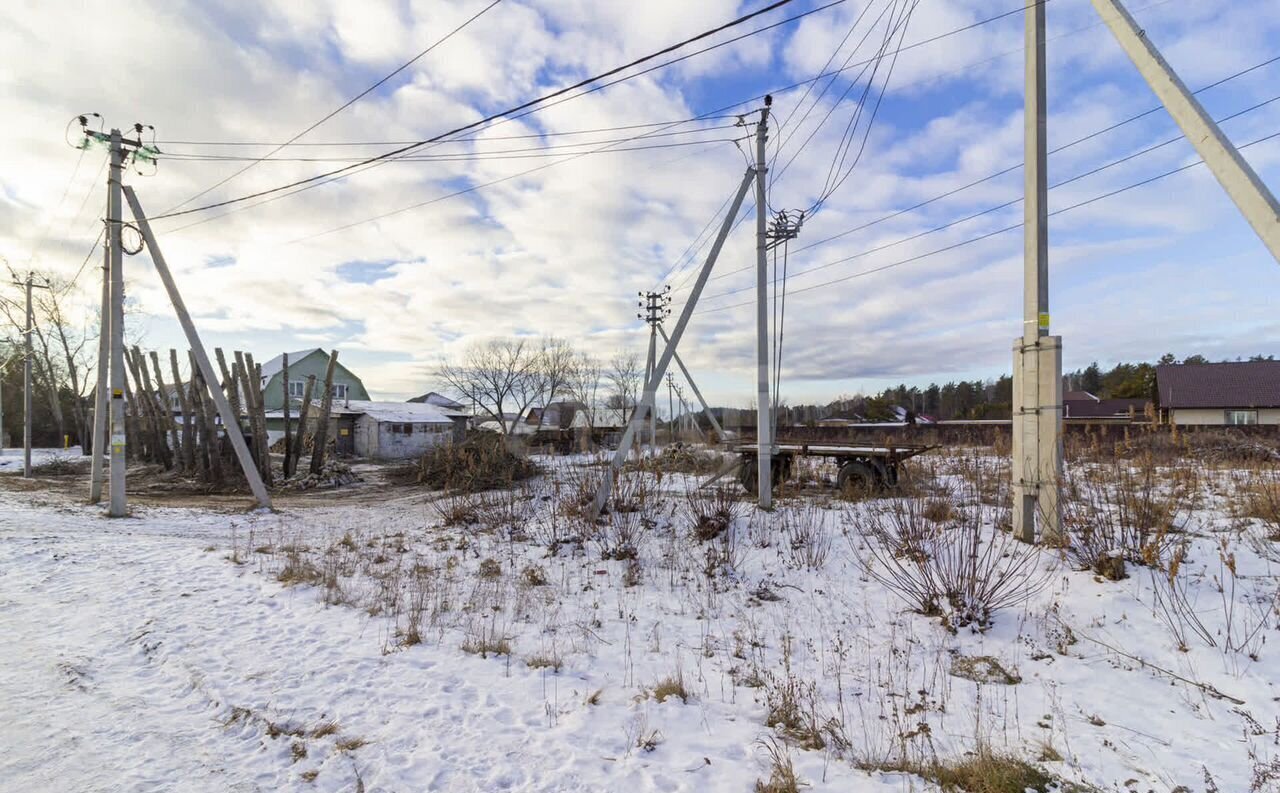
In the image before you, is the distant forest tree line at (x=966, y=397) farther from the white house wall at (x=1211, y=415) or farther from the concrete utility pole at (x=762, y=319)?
the concrete utility pole at (x=762, y=319)

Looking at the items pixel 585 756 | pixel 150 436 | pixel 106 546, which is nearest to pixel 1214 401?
pixel 585 756

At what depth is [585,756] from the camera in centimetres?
336

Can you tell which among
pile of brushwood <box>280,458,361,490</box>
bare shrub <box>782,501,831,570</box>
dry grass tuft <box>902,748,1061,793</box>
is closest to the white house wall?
bare shrub <box>782,501,831,570</box>

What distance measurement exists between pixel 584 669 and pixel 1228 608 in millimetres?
5577

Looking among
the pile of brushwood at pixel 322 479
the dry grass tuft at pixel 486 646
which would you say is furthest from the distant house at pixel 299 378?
the dry grass tuft at pixel 486 646

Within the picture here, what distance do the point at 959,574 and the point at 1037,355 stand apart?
2730mm

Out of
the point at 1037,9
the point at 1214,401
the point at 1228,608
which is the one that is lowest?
the point at 1228,608

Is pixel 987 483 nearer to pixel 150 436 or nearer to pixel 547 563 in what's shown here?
pixel 547 563

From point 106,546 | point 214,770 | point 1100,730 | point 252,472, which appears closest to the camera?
point 214,770

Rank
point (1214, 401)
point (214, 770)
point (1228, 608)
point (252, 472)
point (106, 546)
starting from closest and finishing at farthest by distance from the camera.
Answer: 1. point (214, 770)
2. point (1228, 608)
3. point (106, 546)
4. point (252, 472)
5. point (1214, 401)

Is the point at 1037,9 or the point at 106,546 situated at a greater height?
the point at 1037,9

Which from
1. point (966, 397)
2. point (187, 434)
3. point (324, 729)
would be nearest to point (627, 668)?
point (324, 729)

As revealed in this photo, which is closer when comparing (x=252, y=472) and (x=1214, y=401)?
(x=252, y=472)

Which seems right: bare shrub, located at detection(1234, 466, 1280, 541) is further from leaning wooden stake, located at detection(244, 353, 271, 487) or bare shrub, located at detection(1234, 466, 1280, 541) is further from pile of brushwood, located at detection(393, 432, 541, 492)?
leaning wooden stake, located at detection(244, 353, 271, 487)
